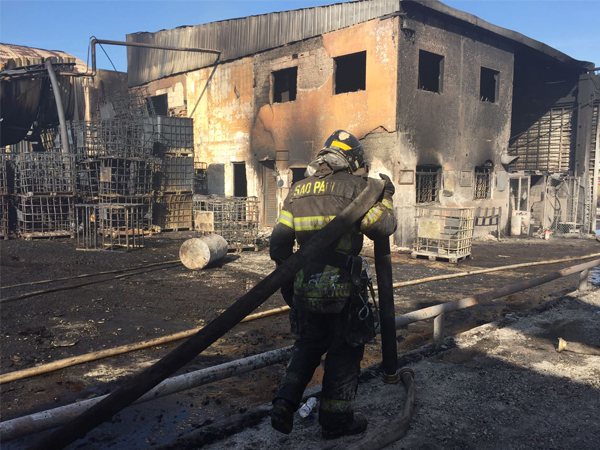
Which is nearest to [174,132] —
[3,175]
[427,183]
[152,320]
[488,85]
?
[3,175]

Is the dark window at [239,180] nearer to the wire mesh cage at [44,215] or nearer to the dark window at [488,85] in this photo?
the wire mesh cage at [44,215]

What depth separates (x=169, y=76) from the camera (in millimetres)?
20938

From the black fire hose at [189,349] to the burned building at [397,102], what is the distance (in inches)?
417

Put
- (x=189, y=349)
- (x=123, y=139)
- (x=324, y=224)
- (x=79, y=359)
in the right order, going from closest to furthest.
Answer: (x=189, y=349)
(x=324, y=224)
(x=79, y=359)
(x=123, y=139)

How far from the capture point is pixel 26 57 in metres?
18.6

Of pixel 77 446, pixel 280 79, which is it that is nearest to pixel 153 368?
pixel 77 446

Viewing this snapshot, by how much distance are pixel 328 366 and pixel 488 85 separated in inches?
638

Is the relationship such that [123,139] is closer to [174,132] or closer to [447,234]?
[174,132]

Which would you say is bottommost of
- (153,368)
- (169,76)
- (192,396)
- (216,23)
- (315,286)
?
(192,396)

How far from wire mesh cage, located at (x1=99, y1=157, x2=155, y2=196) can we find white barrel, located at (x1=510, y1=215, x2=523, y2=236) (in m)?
13.6

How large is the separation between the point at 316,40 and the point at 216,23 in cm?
609

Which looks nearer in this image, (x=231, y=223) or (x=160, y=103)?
(x=231, y=223)

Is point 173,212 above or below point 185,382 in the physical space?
above

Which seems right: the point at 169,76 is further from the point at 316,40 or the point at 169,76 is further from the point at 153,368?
the point at 153,368
